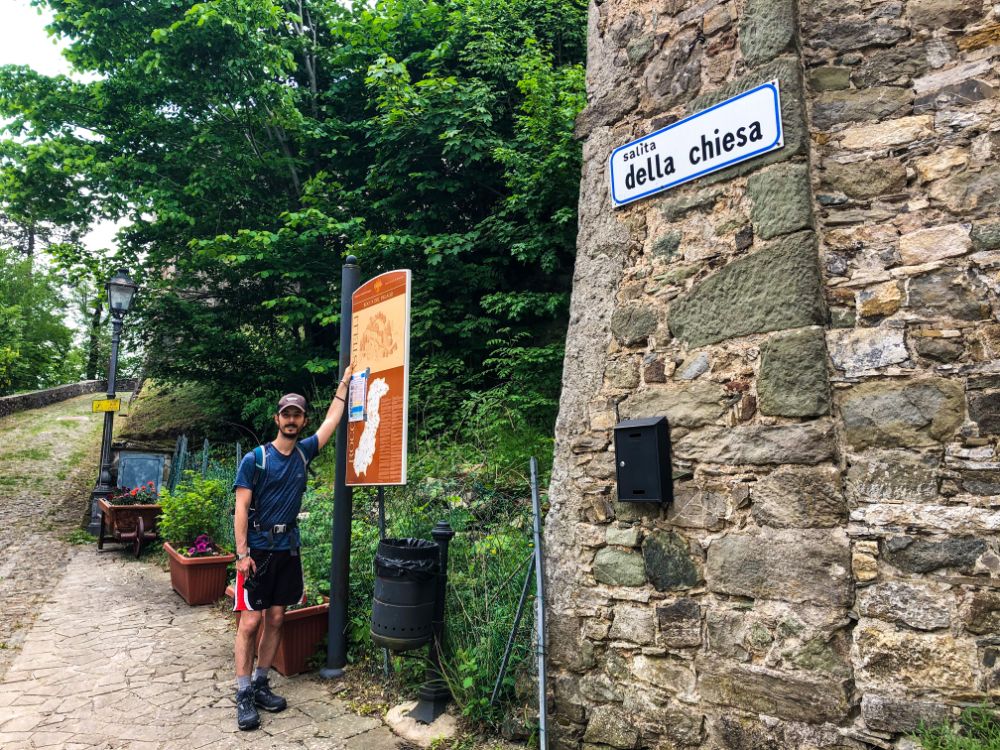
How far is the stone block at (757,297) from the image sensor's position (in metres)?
2.42

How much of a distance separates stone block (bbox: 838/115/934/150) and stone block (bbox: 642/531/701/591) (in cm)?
170

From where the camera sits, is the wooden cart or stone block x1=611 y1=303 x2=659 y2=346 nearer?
stone block x1=611 y1=303 x2=659 y2=346

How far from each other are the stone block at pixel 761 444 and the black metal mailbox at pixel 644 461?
3.3 inches

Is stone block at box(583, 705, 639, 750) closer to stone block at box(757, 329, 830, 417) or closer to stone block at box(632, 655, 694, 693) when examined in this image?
stone block at box(632, 655, 694, 693)

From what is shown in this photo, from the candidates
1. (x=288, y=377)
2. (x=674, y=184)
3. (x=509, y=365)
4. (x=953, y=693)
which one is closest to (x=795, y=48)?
(x=674, y=184)

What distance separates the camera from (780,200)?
2.51 m

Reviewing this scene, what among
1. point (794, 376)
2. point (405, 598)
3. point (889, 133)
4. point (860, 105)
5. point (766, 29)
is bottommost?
point (405, 598)

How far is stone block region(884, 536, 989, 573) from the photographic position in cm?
205

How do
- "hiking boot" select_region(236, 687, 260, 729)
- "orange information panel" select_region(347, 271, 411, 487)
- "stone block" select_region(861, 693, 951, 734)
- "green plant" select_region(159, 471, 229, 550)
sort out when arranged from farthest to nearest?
"green plant" select_region(159, 471, 229, 550) → "orange information panel" select_region(347, 271, 411, 487) → "hiking boot" select_region(236, 687, 260, 729) → "stone block" select_region(861, 693, 951, 734)

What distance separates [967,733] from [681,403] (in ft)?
4.65

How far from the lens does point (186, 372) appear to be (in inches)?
419

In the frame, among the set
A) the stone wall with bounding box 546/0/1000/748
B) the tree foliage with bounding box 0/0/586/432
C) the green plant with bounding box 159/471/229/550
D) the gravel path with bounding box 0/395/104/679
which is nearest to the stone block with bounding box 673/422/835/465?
the stone wall with bounding box 546/0/1000/748

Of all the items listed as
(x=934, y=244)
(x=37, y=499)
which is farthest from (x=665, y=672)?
(x=37, y=499)

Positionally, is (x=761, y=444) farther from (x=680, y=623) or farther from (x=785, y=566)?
(x=680, y=623)
